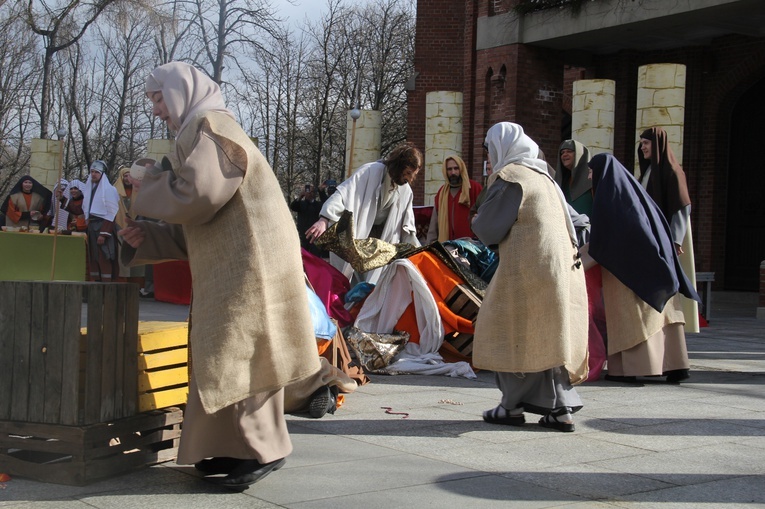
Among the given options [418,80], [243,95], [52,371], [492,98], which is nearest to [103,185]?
[492,98]

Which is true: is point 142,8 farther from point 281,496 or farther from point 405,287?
point 281,496

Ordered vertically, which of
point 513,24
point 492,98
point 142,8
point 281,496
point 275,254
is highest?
point 142,8

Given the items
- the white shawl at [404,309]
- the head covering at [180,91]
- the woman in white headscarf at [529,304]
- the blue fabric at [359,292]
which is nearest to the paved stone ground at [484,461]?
the woman in white headscarf at [529,304]

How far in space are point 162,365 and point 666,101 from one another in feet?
39.2

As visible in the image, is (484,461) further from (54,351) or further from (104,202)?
(104,202)

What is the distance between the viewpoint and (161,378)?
502 cm

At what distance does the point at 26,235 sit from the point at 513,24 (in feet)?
30.8

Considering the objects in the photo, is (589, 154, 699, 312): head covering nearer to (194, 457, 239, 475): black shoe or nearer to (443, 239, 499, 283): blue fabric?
(443, 239, 499, 283): blue fabric

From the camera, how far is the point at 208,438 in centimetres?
450

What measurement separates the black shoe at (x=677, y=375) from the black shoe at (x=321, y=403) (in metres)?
3.19

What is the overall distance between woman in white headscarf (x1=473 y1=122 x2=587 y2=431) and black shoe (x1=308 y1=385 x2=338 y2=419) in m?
0.97

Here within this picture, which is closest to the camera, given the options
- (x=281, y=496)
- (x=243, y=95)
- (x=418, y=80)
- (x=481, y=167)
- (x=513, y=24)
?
(x=281, y=496)

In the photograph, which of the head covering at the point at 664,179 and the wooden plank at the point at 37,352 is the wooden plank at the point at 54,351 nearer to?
the wooden plank at the point at 37,352

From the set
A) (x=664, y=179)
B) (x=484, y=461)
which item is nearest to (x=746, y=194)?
(x=664, y=179)
